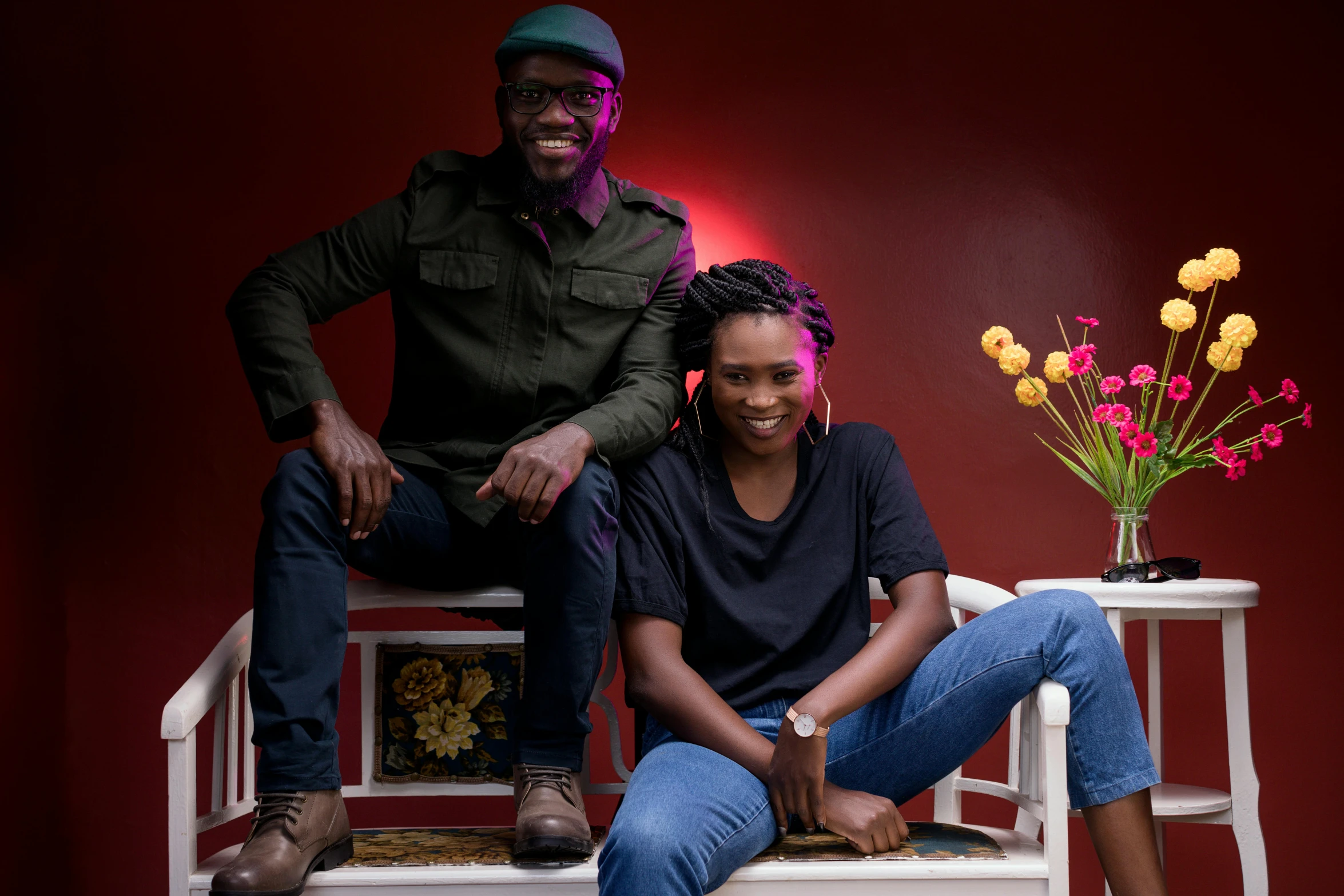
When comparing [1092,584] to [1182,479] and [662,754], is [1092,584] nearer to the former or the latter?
[1182,479]

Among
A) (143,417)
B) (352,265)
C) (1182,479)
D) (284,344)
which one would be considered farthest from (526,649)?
(1182,479)

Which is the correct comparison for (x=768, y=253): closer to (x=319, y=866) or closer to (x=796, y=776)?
(x=796, y=776)

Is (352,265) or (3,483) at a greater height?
(352,265)

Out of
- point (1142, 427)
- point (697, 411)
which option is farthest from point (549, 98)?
point (1142, 427)

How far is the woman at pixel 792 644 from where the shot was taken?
5.61 ft

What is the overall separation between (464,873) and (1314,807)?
2.45 metres

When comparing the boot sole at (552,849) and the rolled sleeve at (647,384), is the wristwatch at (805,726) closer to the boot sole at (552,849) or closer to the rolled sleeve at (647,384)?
the boot sole at (552,849)

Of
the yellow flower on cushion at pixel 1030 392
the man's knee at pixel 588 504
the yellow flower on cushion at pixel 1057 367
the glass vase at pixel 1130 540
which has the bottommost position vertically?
the glass vase at pixel 1130 540

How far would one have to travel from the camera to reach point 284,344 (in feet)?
6.47

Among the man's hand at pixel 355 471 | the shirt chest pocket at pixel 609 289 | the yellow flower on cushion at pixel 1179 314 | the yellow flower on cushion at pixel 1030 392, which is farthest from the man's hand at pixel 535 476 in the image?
the yellow flower on cushion at pixel 1179 314

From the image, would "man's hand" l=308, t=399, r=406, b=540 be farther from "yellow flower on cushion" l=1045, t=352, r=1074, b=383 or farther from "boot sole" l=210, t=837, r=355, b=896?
"yellow flower on cushion" l=1045, t=352, r=1074, b=383

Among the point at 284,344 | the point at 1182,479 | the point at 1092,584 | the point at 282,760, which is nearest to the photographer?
the point at 282,760

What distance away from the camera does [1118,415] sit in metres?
2.59

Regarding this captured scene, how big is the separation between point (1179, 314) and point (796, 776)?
4.98ft
